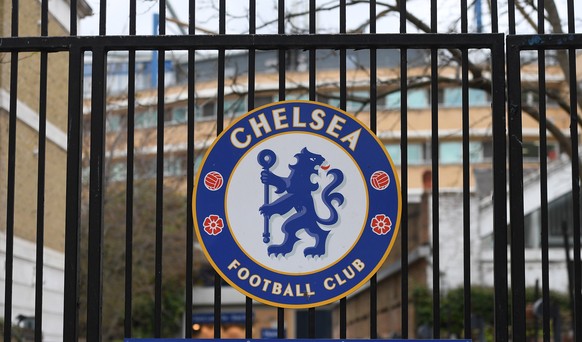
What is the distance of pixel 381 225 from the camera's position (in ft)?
17.2

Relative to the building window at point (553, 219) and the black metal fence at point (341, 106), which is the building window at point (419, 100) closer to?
the building window at point (553, 219)

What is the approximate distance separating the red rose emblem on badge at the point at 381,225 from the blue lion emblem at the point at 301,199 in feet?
0.56

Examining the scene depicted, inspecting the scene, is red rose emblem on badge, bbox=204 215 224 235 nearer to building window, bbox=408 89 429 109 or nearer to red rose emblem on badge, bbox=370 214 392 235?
red rose emblem on badge, bbox=370 214 392 235

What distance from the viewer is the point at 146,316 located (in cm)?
4803

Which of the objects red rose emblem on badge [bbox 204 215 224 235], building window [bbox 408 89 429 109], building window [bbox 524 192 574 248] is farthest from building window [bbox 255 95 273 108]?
building window [bbox 408 89 429 109]

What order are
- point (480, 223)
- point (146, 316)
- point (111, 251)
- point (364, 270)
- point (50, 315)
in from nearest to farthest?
1. point (364, 270)
2. point (50, 315)
3. point (111, 251)
4. point (480, 223)
5. point (146, 316)

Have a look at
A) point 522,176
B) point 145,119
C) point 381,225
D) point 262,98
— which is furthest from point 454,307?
point 381,225

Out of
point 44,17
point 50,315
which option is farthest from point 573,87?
point 50,315

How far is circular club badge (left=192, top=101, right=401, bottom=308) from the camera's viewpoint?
5211 mm

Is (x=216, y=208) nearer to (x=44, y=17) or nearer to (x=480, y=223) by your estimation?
(x=44, y=17)

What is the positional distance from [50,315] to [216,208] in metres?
23.5

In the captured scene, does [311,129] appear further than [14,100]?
No

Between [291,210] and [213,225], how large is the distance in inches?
14.2

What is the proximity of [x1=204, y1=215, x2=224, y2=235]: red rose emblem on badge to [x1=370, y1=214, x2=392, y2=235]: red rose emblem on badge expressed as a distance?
686mm
